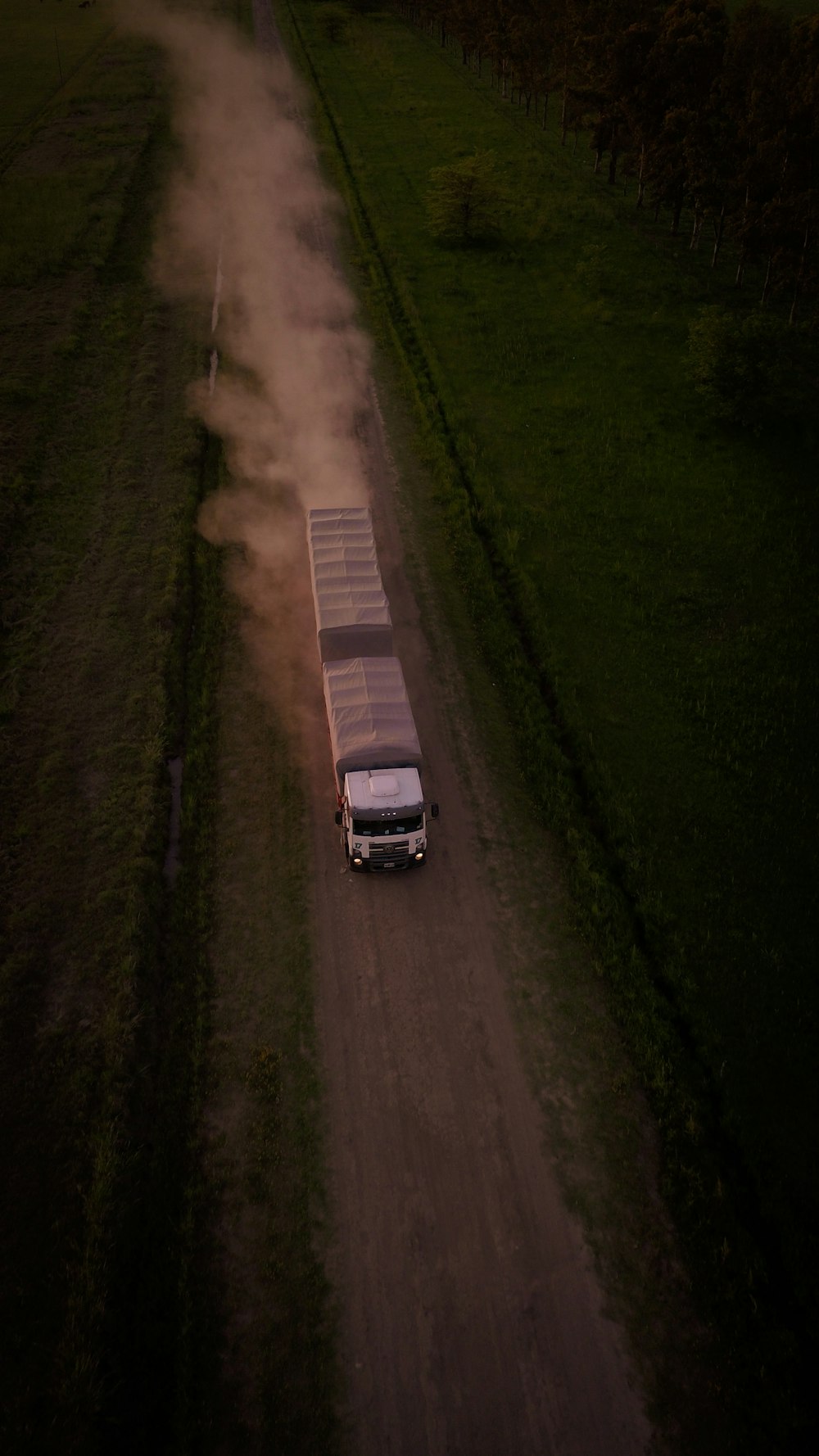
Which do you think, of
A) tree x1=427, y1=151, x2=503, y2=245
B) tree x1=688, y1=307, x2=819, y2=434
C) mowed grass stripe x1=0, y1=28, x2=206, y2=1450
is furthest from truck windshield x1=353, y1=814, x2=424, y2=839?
tree x1=427, y1=151, x2=503, y2=245

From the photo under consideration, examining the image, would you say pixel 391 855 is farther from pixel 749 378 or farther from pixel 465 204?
pixel 465 204

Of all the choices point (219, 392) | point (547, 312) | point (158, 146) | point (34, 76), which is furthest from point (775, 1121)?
point (34, 76)

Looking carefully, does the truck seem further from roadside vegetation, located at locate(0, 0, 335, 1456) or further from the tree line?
the tree line

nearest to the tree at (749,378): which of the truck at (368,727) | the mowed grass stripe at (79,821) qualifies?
the truck at (368,727)

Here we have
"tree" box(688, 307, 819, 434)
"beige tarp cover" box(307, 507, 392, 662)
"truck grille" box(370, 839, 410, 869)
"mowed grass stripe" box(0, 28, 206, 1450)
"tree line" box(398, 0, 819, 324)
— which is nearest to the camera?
"mowed grass stripe" box(0, 28, 206, 1450)

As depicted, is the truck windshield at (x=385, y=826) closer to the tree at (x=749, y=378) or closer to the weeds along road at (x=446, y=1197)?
the weeds along road at (x=446, y=1197)

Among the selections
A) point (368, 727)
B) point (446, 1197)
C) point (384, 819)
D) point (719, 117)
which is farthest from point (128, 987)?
point (719, 117)
